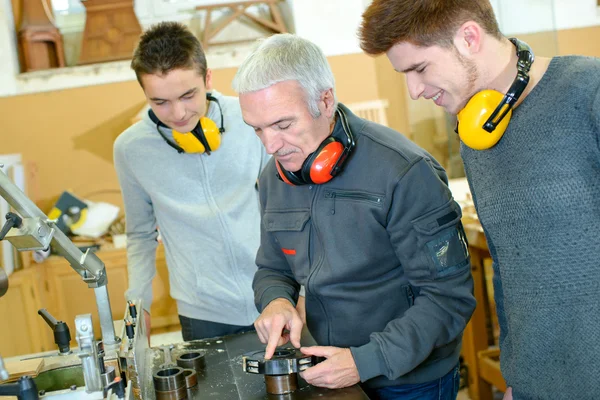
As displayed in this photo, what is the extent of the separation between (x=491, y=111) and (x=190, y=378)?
877 millimetres

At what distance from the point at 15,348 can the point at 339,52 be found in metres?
3.08

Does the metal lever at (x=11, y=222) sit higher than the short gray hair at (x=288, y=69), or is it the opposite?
the short gray hair at (x=288, y=69)

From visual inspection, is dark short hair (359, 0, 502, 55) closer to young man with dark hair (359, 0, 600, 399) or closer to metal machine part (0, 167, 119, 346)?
young man with dark hair (359, 0, 600, 399)

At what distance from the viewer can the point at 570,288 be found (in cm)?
122

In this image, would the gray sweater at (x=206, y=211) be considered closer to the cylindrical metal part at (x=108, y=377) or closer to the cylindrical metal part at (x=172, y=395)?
the cylindrical metal part at (x=172, y=395)

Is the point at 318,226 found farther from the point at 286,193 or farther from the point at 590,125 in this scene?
the point at 590,125

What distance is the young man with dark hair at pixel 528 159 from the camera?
1196 mm

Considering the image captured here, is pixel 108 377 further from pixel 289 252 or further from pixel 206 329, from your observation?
pixel 206 329

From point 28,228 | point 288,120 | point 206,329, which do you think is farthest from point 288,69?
point 206,329

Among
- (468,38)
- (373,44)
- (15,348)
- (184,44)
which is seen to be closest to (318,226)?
(373,44)

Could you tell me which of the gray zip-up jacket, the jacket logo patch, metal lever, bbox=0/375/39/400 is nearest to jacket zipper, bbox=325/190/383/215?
the gray zip-up jacket

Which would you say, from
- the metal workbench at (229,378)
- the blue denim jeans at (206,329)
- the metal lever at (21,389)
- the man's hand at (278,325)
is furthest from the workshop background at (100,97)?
the metal lever at (21,389)

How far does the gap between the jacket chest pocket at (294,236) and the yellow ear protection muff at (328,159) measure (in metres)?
0.11

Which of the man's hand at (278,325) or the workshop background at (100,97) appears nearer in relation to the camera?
the man's hand at (278,325)
